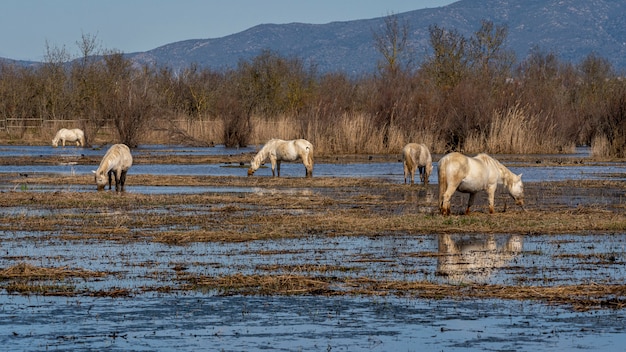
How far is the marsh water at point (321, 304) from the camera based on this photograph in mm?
10203

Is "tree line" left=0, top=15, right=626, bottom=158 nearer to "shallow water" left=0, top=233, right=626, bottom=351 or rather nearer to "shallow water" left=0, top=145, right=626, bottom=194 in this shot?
"shallow water" left=0, top=145, right=626, bottom=194

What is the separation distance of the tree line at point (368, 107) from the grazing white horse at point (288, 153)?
566 inches

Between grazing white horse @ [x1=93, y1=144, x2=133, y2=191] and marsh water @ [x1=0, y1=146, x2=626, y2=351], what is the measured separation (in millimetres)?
9345

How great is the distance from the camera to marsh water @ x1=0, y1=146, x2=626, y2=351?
33.5ft

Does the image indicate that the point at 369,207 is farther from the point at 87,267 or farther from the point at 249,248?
the point at 87,267

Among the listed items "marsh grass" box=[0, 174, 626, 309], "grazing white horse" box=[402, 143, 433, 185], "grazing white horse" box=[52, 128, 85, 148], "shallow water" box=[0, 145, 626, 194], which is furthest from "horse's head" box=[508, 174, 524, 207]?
"grazing white horse" box=[52, 128, 85, 148]

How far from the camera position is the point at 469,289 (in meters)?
12.7

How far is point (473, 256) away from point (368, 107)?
3662 cm

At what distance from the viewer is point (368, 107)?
51.9 metres

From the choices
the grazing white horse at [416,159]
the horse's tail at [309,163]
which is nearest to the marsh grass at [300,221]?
the grazing white horse at [416,159]


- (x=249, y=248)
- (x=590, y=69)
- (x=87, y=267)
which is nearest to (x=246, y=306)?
(x=87, y=267)

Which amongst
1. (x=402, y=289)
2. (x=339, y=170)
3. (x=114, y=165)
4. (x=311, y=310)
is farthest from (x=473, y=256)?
(x=339, y=170)

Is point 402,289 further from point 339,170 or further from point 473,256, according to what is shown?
point 339,170

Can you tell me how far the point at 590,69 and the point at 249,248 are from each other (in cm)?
10726
